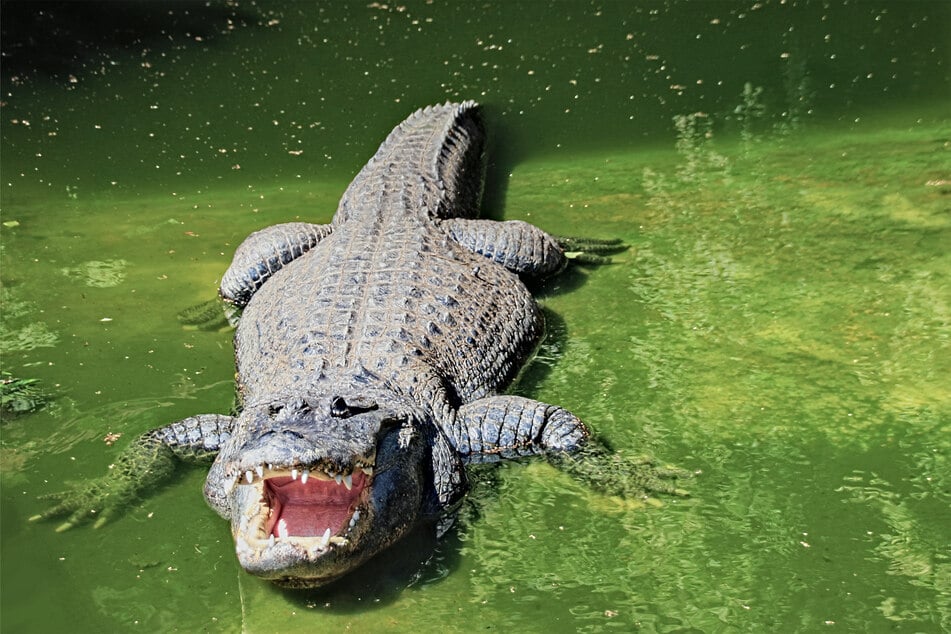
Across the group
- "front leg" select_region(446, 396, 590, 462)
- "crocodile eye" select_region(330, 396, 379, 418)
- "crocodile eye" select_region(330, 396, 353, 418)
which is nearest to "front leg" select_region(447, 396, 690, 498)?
"front leg" select_region(446, 396, 590, 462)

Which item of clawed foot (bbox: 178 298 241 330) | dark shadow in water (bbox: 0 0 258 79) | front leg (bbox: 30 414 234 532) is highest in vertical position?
dark shadow in water (bbox: 0 0 258 79)

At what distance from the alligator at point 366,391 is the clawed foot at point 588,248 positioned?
0.02 m

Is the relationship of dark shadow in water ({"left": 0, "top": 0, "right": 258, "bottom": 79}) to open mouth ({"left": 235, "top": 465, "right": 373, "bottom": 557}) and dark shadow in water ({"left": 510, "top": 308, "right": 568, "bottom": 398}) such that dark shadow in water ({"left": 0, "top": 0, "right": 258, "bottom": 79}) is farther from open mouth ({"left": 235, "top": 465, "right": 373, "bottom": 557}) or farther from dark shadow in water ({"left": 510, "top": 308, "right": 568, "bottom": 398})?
open mouth ({"left": 235, "top": 465, "right": 373, "bottom": 557})

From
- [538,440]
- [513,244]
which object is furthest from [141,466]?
[513,244]

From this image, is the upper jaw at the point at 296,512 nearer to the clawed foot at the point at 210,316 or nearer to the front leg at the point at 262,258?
the clawed foot at the point at 210,316

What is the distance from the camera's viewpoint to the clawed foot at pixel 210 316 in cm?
523

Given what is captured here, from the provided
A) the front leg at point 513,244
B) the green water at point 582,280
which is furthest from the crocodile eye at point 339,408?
the front leg at point 513,244

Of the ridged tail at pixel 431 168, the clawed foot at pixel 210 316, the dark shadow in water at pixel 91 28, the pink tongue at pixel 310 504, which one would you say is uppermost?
the dark shadow in water at pixel 91 28

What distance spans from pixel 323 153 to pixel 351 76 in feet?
5.46

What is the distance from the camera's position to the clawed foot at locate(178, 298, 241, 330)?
523 centimetres

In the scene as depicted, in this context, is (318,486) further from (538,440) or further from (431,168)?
(431,168)

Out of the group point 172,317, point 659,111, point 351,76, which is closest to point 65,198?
point 172,317

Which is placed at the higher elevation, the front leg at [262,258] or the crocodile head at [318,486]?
the front leg at [262,258]

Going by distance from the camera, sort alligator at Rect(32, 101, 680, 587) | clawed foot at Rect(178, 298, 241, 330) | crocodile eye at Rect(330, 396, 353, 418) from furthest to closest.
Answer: clawed foot at Rect(178, 298, 241, 330) → crocodile eye at Rect(330, 396, 353, 418) → alligator at Rect(32, 101, 680, 587)
